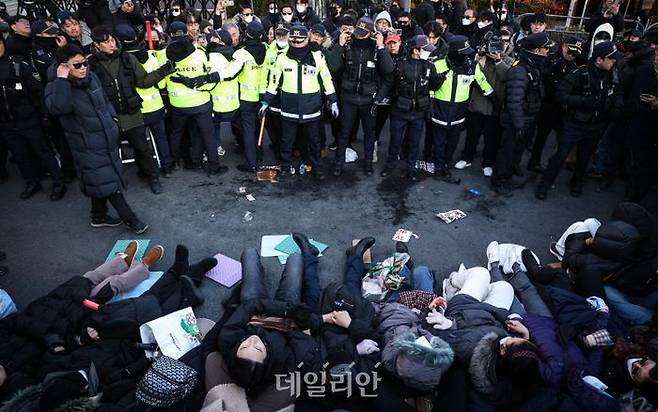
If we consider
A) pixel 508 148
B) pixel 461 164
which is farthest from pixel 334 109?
pixel 508 148

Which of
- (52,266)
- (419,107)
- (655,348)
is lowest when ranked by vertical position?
(52,266)

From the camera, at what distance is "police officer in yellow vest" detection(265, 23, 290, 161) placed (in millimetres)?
6211

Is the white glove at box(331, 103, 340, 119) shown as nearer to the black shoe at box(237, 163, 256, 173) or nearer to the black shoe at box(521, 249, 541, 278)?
the black shoe at box(237, 163, 256, 173)

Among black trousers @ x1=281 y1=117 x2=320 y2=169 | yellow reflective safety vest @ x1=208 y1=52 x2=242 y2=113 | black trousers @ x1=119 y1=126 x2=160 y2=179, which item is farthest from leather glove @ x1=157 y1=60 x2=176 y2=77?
black trousers @ x1=281 y1=117 x2=320 y2=169

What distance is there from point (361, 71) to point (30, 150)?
4.81 meters

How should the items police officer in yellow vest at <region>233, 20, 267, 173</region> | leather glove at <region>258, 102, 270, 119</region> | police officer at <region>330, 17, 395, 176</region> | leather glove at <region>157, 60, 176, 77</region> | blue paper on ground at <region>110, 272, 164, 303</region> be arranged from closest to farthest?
1. blue paper on ground at <region>110, 272, 164, 303</region>
2. leather glove at <region>157, 60, 176, 77</region>
3. police officer at <region>330, 17, 395, 176</region>
4. police officer in yellow vest at <region>233, 20, 267, 173</region>
5. leather glove at <region>258, 102, 270, 119</region>

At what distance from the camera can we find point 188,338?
143 inches

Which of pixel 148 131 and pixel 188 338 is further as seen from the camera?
pixel 148 131

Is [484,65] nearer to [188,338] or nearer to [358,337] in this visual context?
[358,337]

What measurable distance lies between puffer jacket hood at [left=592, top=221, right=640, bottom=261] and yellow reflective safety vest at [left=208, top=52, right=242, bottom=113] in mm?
4959

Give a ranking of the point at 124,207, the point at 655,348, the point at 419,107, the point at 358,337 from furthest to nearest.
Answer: the point at 419,107, the point at 124,207, the point at 358,337, the point at 655,348

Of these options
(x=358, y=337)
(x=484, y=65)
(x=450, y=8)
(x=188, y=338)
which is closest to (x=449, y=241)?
(x=358, y=337)

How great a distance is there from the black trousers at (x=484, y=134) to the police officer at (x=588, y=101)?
0.95m

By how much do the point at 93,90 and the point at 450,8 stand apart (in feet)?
27.7
